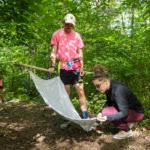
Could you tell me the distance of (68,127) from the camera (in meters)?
5.28

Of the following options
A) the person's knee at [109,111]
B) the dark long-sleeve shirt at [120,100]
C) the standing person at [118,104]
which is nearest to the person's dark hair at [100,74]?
the standing person at [118,104]

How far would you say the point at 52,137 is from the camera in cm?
498

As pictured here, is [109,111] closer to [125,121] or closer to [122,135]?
[125,121]

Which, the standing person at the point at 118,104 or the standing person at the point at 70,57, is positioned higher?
the standing person at the point at 70,57

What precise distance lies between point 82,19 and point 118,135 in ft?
13.6

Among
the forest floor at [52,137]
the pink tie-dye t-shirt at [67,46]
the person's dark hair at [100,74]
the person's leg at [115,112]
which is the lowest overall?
the forest floor at [52,137]

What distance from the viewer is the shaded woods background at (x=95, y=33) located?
5328 millimetres

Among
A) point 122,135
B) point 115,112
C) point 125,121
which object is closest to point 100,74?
point 115,112

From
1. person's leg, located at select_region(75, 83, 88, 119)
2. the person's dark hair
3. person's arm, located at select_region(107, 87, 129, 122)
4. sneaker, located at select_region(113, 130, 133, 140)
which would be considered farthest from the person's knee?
person's leg, located at select_region(75, 83, 88, 119)

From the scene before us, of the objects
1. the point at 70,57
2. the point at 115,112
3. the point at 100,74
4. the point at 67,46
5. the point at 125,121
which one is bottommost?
the point at 125,121

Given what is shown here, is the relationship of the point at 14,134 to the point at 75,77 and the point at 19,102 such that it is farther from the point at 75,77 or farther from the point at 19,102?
the point at 19,102

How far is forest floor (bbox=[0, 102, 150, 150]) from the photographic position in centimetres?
452

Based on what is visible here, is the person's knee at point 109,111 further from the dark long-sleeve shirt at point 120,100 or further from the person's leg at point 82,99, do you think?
the person's leg at point 82,99

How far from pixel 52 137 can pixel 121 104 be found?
4.14ft
